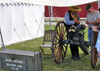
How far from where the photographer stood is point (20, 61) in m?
3.10

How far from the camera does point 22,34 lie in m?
7.54

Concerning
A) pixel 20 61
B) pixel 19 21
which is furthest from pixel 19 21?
pixel 20 61

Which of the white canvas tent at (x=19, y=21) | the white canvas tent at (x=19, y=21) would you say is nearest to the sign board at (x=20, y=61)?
the white canvas tent at (x=19, y=21)

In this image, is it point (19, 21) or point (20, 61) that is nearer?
point (20, 61)

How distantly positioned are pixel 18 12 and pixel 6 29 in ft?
3.62

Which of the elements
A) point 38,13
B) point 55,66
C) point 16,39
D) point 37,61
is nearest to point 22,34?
point 16,39

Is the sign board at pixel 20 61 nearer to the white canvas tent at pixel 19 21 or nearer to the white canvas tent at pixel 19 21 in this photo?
the white canvas tent at pixel 19 21

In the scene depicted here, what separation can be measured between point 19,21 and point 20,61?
4380mm

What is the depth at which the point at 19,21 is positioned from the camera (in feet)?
23.7

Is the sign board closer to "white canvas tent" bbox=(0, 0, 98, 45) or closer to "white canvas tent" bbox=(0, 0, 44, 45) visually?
"white canvas tent" bbox=(0, 0, 98, 45)

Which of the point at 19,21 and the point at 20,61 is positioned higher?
the point at 19,21

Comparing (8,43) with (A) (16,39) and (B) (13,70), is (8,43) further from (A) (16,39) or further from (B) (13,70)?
(B) (13,70)

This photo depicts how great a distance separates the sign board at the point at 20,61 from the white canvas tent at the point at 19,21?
10.4 feet

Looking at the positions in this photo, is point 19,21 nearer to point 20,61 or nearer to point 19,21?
point 19,21
